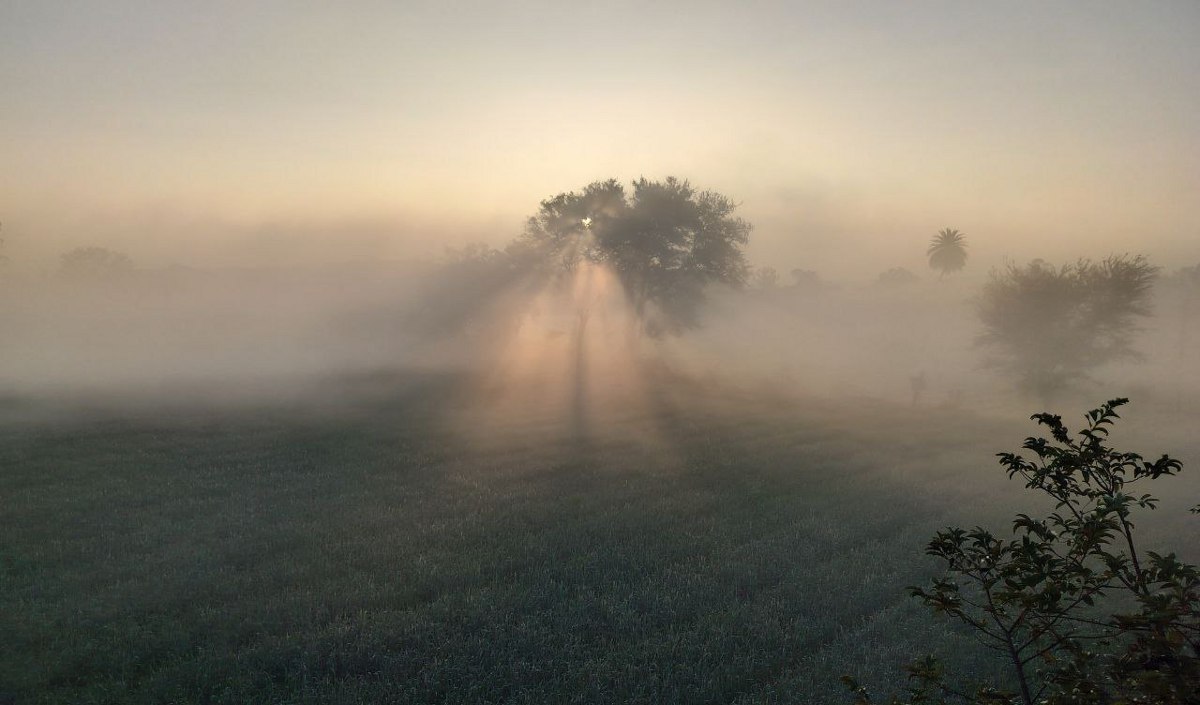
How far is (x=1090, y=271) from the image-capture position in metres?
38.6

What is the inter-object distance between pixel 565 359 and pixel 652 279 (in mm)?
12004

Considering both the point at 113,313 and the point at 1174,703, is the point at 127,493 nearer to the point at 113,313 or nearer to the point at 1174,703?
the point at 1174,703

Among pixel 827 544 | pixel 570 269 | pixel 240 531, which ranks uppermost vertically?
pixel 570 269

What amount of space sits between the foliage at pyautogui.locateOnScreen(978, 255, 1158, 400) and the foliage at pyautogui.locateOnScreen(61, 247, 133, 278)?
134 metres

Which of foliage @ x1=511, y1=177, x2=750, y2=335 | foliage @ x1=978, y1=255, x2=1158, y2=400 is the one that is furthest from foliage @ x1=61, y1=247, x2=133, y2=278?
foliage @ x1=978, y1=255, x2=1158, y2=400

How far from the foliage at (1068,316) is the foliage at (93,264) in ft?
440

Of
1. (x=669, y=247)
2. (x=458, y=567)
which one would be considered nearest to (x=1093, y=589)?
(x=458, y=567)

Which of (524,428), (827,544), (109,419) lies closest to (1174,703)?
(827,544)

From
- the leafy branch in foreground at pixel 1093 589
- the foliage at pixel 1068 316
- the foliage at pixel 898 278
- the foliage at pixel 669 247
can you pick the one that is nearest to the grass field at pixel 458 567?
the leafy branch in foreground at pixel 1093 589

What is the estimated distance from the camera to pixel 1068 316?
38.8m

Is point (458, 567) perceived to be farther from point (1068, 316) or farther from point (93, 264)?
point (93, 264)

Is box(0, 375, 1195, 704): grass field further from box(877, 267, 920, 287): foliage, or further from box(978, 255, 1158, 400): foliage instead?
box(877, 267, 920, 287): foliage

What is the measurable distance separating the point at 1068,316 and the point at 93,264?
144 m

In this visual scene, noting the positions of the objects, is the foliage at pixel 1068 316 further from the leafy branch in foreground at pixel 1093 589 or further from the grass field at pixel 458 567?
the leafy branch in foreground at pixel 1093 589
